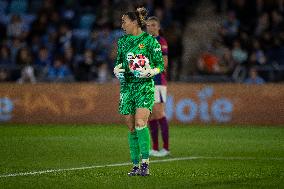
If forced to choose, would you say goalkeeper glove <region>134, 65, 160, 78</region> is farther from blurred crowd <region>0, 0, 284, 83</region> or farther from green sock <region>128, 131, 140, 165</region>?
blurred crowd <region>0, 0, 284, 83</region>

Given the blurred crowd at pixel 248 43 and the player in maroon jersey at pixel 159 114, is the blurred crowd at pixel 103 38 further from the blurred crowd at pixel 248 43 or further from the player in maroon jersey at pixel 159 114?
the player in maroon jersey at pixel 159 114

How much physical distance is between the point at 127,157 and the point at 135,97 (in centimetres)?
288

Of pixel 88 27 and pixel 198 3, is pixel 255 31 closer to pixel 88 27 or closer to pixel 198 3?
pixel 198 3

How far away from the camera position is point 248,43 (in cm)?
2434

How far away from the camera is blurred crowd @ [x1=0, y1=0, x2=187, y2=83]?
23.5m

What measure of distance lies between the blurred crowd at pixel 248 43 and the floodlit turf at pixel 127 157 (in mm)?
2418

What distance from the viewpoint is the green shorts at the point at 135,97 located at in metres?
11.5

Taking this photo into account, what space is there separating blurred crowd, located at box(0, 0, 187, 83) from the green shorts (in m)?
11.1

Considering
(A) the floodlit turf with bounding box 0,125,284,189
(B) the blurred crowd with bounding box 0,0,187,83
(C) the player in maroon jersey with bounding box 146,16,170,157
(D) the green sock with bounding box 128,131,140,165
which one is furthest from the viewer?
(B) the blurred crowd with bounding box 0,0,187,83

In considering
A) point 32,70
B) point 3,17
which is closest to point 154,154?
point 32,70

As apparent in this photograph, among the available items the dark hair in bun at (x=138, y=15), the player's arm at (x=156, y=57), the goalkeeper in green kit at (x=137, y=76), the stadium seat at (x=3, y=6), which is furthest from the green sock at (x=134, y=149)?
the stadium seat at (x=3, y=6)

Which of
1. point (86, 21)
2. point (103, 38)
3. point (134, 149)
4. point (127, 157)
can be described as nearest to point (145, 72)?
point (134, 149)

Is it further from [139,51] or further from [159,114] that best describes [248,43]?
[139,51]

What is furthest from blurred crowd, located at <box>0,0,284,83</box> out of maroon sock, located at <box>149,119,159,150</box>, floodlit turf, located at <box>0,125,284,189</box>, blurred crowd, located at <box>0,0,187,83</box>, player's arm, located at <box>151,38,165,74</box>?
player's arm, located at <box>151,38,165,74</box>
